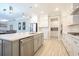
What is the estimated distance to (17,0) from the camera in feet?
2.55

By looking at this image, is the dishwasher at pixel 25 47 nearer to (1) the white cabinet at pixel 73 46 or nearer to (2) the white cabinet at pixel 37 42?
(1) the white cabinet at pixel 73 46

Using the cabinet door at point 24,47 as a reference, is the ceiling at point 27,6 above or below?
above

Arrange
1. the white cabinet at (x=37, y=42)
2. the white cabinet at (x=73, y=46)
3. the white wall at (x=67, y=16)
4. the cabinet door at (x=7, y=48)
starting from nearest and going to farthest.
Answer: the cabinet door at (x=7, y=48), the white cabinet at (x=73, y=46), the white wall at (x=67, y=16), the white cabinet at (x=37, y=42)

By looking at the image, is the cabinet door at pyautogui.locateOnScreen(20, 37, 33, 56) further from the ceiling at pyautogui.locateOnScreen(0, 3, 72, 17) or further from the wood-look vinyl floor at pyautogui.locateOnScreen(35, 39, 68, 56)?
the ceiling at pyautogui.locateOnScreen(0, 3, 72, 17)

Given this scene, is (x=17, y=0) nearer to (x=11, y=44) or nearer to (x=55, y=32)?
(x=11, y=44)

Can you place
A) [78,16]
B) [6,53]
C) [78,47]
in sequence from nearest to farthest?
[6,53], [78,47], [78,16]

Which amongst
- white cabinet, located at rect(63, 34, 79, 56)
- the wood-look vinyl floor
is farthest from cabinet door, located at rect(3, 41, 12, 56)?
white cabinet, located at rect(63, 34, 79, 56)

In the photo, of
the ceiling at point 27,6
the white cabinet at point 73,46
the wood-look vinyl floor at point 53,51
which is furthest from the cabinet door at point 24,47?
the white cabinet at point 73,46

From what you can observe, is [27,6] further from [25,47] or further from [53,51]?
[53,51]

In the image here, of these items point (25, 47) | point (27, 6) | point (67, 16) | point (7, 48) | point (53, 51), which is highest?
point (67, 16)

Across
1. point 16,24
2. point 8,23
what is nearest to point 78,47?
point 16,24

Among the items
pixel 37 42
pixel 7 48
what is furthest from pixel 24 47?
pixel 37 42

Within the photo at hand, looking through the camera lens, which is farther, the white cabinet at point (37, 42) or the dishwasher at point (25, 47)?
the white cabinet at point (37, 42)

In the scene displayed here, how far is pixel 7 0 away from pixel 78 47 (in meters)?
1.41
